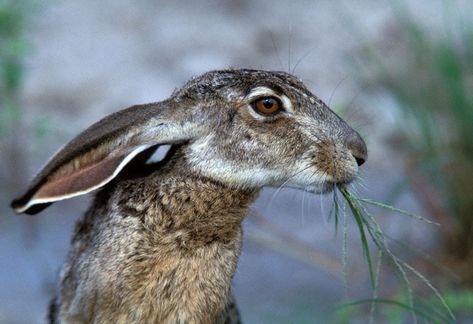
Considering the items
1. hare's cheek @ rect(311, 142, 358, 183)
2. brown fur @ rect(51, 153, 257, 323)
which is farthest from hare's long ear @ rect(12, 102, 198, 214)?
hare's cheek @ rect(311, 142, 358, 183)

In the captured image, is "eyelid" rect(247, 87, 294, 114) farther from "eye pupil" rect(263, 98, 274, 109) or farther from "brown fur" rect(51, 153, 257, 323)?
"brown fur" rect(51, 153, 257, 323)

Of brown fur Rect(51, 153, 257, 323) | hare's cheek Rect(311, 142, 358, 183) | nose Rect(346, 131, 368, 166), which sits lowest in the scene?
brown fur Rect(51, 153, 257, 323)

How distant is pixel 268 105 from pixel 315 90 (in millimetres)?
4685

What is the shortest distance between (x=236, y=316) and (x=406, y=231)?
203cm

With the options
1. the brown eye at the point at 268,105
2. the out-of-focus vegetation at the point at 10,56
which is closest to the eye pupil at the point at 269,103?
the brown eye at the point at 268,105

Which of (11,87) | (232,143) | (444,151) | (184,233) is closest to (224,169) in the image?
(232,143)

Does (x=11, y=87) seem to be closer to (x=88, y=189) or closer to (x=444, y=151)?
(x=88, y=189)

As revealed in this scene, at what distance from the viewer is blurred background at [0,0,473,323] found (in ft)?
20.3

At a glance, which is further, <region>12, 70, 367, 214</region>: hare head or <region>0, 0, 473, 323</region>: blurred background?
<region>0, 0, 473, 323</region>: blurred background

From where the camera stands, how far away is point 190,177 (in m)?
4.20

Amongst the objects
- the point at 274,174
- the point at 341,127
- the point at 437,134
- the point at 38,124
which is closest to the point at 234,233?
the point at 274,174

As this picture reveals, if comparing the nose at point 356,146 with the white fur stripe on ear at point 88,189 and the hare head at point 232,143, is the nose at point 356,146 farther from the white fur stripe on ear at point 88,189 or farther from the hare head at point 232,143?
the white fur stripe on ear at point 88,189

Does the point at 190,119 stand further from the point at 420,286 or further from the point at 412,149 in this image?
the point at 412,149

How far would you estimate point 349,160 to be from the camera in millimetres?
4129
